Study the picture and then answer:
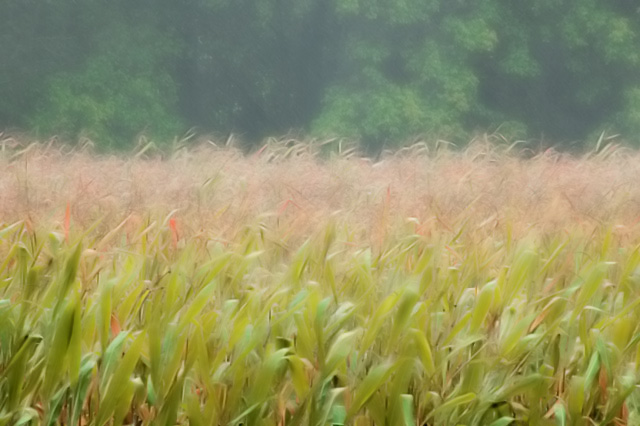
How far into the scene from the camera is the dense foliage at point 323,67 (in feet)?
51.4

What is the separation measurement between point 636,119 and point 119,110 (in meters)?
9.61

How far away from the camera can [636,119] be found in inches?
647

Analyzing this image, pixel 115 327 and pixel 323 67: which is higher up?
pixel 115 327

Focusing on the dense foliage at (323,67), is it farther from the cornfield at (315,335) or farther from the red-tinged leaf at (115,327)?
the red-tinged leaf at (115,327)

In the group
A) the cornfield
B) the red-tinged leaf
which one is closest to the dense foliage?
the cornfield

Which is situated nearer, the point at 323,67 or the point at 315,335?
the point at 315,335

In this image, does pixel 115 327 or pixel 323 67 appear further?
pixel 323 67

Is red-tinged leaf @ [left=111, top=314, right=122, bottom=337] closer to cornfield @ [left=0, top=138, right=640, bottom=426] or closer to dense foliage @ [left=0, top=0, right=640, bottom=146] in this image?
cornfield @ [left=0, top=138, right=640, bottom=426]

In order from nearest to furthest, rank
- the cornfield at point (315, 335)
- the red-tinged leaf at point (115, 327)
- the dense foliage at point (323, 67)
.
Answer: the cornfield at point (315, 335)
the red-tinged leaf at point (115, 327)
the dense foliage at point (323, 67)

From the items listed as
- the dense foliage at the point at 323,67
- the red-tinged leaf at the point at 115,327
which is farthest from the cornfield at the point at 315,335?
the dense foliage at the point at 323,67

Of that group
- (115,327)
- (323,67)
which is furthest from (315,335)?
(323,67)

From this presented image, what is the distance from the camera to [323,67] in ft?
60.2

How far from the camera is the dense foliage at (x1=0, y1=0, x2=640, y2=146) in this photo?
617 inches

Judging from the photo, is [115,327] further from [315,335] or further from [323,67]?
[323,67]
